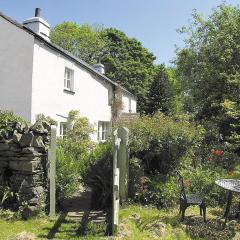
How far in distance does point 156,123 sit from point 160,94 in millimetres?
33202

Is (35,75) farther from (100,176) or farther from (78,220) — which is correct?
(78,220)

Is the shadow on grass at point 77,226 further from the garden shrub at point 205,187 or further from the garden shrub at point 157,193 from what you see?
the garden shrub at point 205,187

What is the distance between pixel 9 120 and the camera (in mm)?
9211

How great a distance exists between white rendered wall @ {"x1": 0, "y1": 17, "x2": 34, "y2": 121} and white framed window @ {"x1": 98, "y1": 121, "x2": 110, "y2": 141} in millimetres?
8178

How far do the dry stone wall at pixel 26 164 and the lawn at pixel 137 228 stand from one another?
1.92 feet

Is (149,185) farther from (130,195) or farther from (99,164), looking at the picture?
(99,164)

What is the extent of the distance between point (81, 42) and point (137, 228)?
42.8m

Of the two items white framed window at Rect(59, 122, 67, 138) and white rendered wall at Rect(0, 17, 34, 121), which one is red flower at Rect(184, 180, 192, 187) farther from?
white framed window at Rect(59, 122, 67, 138)

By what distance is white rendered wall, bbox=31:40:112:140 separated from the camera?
52.2ft

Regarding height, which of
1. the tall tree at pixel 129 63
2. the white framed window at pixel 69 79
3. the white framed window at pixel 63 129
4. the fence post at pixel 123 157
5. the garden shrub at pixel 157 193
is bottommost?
the garden shrub at pixel 157 193

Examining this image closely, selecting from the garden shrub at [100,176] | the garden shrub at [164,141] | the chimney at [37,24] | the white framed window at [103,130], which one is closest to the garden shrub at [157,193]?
the garden shrub at [164,141]

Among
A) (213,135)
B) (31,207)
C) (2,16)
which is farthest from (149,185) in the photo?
(2,16)

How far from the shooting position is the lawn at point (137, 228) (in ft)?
23.9

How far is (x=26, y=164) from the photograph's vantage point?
336 inches
